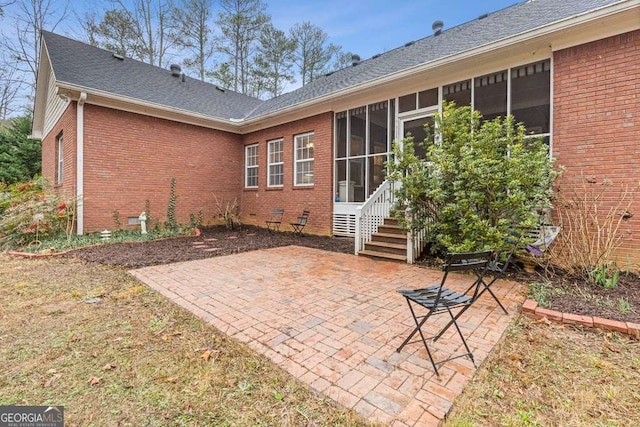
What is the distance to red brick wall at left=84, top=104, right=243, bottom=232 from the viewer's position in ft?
27.1

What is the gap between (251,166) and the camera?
38.0 feet

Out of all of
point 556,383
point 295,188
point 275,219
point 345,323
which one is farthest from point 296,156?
point 556,383

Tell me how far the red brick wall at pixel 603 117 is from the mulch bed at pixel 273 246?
1.41 metres

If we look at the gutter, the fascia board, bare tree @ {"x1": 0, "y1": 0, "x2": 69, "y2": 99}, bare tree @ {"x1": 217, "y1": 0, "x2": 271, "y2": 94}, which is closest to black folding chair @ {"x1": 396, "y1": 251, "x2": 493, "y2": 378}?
the gutter

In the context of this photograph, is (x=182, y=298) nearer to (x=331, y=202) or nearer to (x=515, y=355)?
(x=515, y=355)

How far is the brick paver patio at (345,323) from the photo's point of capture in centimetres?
195

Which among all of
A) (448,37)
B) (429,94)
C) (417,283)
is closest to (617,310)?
(417,283)

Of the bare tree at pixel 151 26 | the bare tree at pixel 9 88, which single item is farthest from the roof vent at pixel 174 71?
the bare tree at pixel 9 88

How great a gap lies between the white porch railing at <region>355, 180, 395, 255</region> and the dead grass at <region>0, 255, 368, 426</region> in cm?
399

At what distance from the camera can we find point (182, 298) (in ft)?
12.1

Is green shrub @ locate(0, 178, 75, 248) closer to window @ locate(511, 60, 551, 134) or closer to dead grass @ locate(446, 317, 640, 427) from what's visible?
dead grass @ locate(446, 317, 640, 427)

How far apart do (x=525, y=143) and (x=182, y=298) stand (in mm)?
6332

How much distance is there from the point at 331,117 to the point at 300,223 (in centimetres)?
343

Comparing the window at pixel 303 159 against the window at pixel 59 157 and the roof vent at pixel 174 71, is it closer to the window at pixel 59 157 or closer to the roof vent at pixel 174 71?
the roof vent at pixel 174 71
